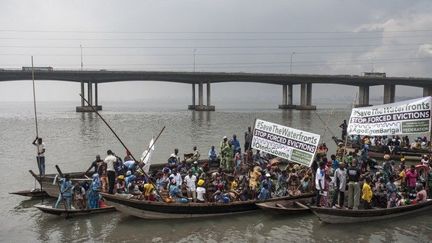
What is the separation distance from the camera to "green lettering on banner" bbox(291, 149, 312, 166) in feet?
60.4

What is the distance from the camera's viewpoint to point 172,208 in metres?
15.8

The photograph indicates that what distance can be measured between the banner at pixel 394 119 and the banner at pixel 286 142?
4.50 meters

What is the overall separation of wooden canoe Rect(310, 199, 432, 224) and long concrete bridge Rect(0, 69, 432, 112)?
85.8m

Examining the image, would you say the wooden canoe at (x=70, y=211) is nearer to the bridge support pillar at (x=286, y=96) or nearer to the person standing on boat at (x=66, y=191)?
the person standing on boat at (x=66, y=191)

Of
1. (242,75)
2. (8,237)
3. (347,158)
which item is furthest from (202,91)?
(8,237)

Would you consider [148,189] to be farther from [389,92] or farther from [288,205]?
[389,92]

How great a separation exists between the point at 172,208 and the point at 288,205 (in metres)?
4.69

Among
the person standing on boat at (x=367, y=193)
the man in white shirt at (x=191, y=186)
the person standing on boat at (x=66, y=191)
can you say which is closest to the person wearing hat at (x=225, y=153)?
the man in white shirt at (x=191, y=186)

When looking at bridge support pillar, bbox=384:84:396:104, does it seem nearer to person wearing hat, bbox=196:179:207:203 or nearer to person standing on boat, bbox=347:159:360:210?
person standing on boat, bbox=347:159:360:210

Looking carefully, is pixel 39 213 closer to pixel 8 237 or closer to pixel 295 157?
pixel 8 237

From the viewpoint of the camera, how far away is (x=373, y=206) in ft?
53.5

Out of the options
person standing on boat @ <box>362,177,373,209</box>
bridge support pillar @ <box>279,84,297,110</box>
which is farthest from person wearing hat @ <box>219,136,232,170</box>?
bridge support pillar @ <box>279,84,297,110</box>

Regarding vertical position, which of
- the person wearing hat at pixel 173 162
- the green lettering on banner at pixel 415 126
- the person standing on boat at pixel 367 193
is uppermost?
the green lettering on banner at pixel 415 126

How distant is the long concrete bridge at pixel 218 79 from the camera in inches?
3752
